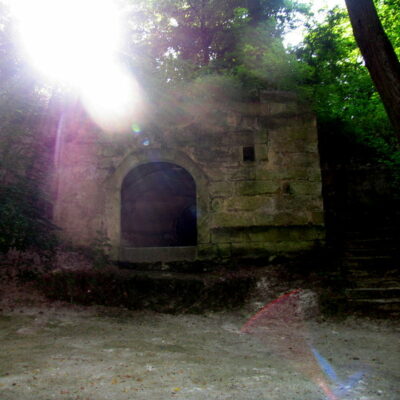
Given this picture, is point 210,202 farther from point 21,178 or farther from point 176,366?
point 176,366

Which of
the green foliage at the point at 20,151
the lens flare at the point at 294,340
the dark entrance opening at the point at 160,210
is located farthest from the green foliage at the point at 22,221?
the lens flare at the point at 294,340

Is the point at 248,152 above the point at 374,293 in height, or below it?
above

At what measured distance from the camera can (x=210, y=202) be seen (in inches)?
278

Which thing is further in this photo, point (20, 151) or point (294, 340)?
point (20, 151)

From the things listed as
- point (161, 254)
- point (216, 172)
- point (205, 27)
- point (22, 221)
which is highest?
point (205, 27)

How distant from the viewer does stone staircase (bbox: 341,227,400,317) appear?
5.39 meters

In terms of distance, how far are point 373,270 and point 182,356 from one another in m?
3.67

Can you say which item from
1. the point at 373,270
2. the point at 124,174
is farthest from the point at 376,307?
the point at 124,174

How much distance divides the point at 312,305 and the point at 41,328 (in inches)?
136

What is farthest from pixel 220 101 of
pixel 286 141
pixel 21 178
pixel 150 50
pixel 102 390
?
pixel 150 50

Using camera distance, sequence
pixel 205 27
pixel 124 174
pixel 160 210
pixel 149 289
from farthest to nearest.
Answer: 1. pixel 205 27
2. pixel 160 210
3. pixel 124 174
4. pixel 149 289

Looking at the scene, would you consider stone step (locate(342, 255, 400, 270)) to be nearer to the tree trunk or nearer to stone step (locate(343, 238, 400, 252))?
stone step (locate(343, 238, 400, 252))

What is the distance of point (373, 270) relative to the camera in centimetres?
631

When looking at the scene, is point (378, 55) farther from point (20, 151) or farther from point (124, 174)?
point (20, 151)
